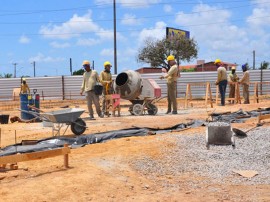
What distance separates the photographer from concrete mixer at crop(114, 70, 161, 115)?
16.2 metres

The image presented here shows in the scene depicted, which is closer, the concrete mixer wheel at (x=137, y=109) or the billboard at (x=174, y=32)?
the concrete mixer wheel at (x=137, y=109)

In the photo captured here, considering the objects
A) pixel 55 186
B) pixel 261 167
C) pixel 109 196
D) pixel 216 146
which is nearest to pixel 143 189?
pixel 109 196

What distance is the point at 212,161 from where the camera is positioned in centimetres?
751

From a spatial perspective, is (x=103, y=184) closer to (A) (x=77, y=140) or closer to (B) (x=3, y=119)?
(A) (x=77, y=140)

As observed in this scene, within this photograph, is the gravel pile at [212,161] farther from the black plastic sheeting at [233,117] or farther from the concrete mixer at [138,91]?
the concrete mixer at [138,91]

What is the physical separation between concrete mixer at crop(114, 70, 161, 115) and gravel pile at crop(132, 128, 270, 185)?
7.05 metres

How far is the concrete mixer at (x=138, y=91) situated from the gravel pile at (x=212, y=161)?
23.1ft

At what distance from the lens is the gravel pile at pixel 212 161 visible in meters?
6.74

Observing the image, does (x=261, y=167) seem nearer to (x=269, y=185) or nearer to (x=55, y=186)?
(x=269, y=185)

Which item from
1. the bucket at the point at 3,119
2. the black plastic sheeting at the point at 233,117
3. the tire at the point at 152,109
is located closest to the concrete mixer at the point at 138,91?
the tire at the point at 152,109

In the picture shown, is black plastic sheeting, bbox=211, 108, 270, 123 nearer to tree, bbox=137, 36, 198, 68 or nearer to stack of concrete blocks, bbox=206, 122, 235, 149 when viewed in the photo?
stack of concrete blocks, bbox=206, 122, 235, 149

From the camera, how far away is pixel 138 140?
30.3 feet

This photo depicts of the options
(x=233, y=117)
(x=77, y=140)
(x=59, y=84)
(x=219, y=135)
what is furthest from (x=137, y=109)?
(x=59, y=84)

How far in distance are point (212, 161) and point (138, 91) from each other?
29.7 ft
